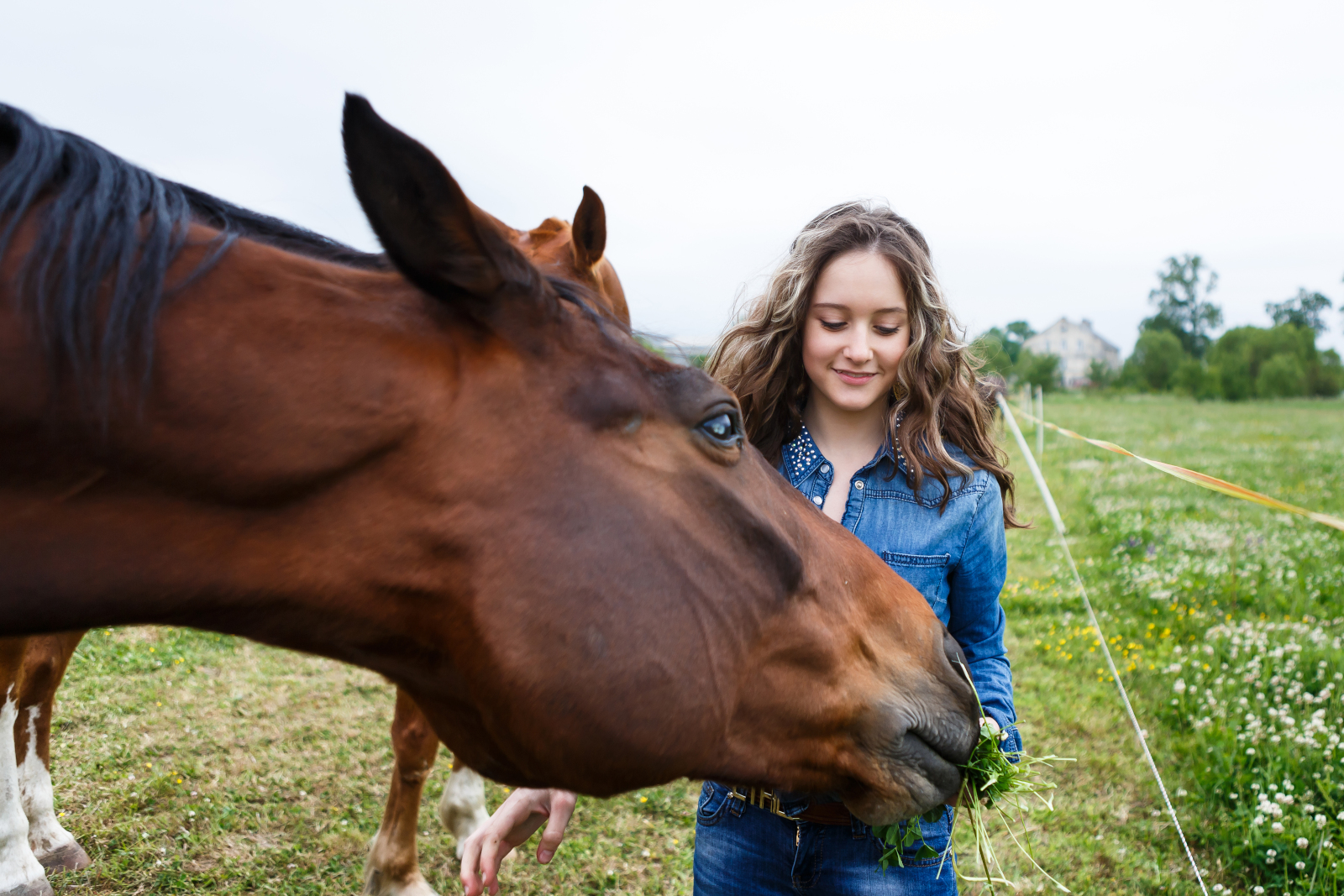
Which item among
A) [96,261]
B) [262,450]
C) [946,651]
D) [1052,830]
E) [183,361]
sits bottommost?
[1052,830]

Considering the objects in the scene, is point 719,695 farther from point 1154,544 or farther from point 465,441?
point 1154,544

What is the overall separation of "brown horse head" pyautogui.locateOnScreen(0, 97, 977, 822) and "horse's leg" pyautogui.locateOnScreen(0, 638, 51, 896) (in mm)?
2585

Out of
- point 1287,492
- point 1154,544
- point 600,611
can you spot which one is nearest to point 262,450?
point 600,611

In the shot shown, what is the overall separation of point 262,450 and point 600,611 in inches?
21.7

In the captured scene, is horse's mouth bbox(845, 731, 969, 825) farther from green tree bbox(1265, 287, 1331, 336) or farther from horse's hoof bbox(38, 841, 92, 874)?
green tree bbox(1265, 287, 1331, 336)

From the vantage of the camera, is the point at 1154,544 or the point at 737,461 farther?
the point at 1154,544

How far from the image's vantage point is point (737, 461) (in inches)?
60.5

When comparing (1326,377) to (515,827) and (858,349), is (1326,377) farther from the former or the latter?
(515,827)

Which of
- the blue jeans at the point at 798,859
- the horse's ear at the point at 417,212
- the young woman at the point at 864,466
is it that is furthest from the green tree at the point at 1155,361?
the horse's ear at the point at 417,212

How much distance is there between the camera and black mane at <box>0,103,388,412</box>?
1009 mm

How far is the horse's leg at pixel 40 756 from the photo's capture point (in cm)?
320

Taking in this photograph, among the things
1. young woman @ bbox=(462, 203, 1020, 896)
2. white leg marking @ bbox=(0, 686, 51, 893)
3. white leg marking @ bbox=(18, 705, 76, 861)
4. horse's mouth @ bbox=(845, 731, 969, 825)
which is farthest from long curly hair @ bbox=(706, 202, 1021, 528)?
white leg marking @ bbox=(18, 705, 76, 861)

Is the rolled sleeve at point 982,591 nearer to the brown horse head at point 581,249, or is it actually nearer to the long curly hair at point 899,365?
the long curly hair at point 899,365

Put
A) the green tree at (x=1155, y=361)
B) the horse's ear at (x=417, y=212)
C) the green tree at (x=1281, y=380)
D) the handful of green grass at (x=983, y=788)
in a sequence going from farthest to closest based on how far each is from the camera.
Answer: the green tree at (x=1155, y=361), the green tree at (x=1281, y=380), the handful of green grass at (x=983, y=788), the horse's ear at (x=417, y=212)
